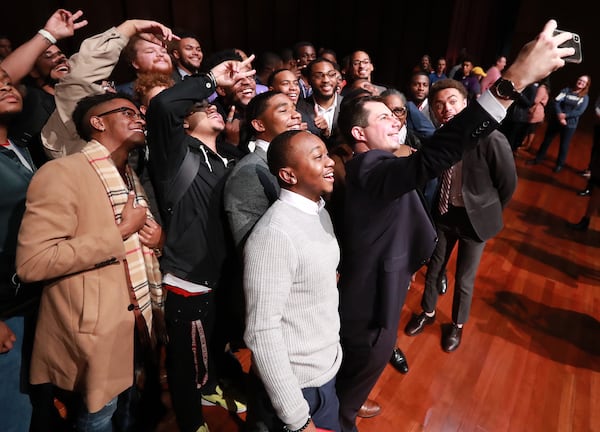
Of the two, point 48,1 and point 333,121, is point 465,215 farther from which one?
point 48,1

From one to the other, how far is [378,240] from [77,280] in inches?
43.1

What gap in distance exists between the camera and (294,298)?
1.23 m

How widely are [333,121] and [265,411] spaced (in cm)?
232

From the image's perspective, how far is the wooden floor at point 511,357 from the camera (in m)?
2.11

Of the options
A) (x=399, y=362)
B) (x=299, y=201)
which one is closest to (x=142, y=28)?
(x=299, y=201)

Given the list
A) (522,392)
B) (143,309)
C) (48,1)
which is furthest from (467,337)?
(48,1)

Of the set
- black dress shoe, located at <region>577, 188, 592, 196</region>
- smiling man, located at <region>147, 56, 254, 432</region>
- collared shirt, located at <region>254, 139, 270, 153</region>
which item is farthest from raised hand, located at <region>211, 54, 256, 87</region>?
black dress shoe, located at <region>577, 188, 592, 196</region>

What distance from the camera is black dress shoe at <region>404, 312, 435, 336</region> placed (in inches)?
105

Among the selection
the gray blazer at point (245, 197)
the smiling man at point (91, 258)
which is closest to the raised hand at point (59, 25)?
the smiling man at point (91, 258)

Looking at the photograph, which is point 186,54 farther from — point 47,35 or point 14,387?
point 14,387

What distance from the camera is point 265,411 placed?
4.22ft

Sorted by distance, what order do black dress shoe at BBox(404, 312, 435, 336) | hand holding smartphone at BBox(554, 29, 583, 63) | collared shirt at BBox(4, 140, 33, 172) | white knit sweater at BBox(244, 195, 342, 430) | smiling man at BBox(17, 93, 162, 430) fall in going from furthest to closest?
black dress shoe at BBox(404, 312, 435, 336) → collared shirt at BBox(4, 140, 33, 172) → smiling man at BBox(17, 93, 162, 430) → white knit sweater at BBox(244, 195, 342, 430) → hand holding smartphone at BBox(554, 29, 583, 63)

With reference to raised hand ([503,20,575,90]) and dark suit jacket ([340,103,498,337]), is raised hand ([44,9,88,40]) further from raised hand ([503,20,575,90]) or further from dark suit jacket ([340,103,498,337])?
raised hand ([503,20,575,90])

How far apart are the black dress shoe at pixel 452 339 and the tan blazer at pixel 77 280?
6.40 ft
